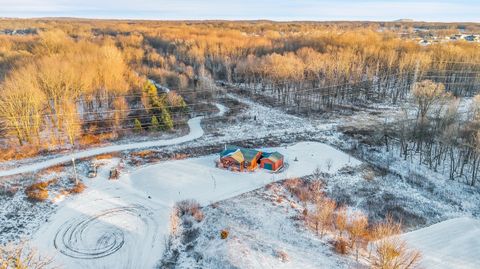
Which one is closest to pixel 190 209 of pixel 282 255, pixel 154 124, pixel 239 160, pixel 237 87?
pixel 239 160

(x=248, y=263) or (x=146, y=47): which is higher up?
(x=146, y=47)

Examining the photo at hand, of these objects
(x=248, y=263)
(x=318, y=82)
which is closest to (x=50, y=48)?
(x=318, y=82)

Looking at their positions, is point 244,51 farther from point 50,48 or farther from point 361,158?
point 361,158

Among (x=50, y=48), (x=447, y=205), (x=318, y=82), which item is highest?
(x=50, y=48)

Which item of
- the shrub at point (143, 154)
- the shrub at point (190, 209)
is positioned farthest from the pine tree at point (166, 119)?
the shrub at point (190, 209)

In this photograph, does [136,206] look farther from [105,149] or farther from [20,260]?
[105,149]

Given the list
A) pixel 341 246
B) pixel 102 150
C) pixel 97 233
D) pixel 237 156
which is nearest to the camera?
pixel 341 246

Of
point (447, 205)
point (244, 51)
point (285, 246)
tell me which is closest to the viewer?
point (285, 246)
